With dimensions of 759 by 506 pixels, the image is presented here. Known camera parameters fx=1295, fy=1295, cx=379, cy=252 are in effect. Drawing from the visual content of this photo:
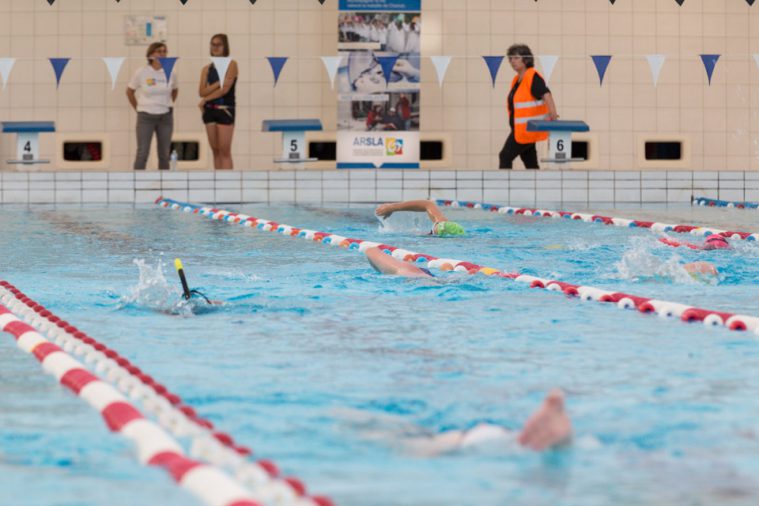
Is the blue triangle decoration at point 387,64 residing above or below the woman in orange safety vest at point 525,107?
above

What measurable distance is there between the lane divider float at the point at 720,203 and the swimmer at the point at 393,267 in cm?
663

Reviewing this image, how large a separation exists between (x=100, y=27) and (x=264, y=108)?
2.10 meters

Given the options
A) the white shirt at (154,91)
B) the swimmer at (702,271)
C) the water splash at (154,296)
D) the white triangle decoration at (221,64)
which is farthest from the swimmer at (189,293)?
the white shirt at (154,91)

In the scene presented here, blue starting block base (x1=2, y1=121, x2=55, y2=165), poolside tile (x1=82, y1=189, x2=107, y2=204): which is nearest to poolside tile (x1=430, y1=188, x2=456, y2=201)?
poolside tile (x1=82, y1=189, x2=107, y2=204)

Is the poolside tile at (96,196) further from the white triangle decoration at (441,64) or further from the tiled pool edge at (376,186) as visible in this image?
the white triangle decoration at (441,64)

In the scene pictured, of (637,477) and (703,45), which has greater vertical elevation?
(703,45)

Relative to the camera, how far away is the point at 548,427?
8.38 ft

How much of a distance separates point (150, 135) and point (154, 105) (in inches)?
12.3

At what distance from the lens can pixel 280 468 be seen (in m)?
2.56

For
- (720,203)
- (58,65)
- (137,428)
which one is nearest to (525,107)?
(720,203)

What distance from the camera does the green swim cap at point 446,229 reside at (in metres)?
8.52

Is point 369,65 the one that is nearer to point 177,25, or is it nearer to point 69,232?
point 177,25

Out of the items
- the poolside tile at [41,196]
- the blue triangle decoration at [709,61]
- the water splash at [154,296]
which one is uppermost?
the blue triangle decoration at [709,61]

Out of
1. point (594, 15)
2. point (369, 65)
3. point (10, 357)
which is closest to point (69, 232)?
point (10, 357)
